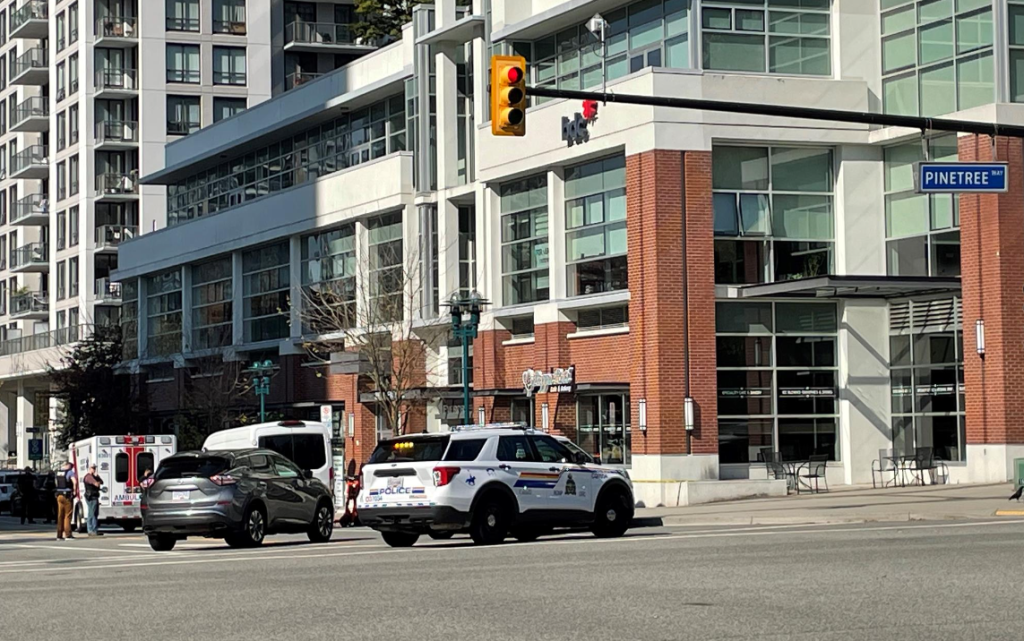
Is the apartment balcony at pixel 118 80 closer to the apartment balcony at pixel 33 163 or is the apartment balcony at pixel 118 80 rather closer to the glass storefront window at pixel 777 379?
the apartment balcony at pixel 33 163

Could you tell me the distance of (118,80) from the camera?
96500 millimetres

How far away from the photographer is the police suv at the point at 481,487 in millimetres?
24625

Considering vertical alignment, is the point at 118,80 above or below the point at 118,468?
above

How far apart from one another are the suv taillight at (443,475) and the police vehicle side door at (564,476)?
5.81 ft

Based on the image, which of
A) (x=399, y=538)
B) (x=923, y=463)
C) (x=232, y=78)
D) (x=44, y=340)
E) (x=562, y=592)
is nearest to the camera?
(x=562, y=592)

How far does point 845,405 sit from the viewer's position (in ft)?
140

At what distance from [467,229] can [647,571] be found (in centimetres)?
3659

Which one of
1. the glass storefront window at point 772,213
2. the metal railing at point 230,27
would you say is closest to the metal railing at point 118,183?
the metal railing at point 230,27

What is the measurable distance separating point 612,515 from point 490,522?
2.61 meters

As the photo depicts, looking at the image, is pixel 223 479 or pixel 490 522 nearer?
pixel 490 522

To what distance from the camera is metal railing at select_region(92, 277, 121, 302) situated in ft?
318

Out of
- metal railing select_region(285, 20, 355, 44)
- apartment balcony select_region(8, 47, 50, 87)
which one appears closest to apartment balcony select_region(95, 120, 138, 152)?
apartment balcony select_region(8, 47, 50, 87)

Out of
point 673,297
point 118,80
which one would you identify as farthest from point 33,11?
point 673,297

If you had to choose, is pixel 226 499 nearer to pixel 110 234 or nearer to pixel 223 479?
pixel 223 479
